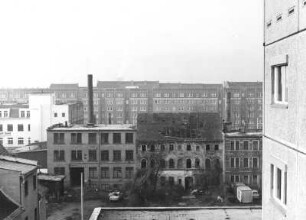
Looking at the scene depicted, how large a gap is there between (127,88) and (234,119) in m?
24.8

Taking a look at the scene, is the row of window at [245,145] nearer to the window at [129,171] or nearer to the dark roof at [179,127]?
the dark roof at [179,127]

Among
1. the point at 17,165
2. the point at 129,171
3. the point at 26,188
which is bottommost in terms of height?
the point at 129,171

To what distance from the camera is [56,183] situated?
1628 inches

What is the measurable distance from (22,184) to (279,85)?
1248cm

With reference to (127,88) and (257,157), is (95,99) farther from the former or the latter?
(257,157)

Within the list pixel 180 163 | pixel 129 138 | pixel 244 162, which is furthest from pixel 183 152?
pixel 244 162

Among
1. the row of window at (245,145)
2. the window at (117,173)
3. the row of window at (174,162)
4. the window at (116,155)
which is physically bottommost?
the window at (117,173)

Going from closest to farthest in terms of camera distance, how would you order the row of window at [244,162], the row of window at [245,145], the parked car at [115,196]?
the parked car at [115,196]
the row of window at [245,145]
the row of window at [244,162]

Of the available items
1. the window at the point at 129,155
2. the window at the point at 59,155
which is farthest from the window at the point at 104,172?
the window at the point at 59,155

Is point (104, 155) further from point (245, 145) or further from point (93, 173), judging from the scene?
point (245, 145)

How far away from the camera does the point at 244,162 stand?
4356 centimetres

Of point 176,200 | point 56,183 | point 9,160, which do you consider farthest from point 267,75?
point 56,183

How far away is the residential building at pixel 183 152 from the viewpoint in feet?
145

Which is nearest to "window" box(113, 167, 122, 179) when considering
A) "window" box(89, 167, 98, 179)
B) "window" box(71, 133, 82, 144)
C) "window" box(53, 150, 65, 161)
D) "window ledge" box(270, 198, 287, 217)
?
"window" box(89, 167, 98, 179)
